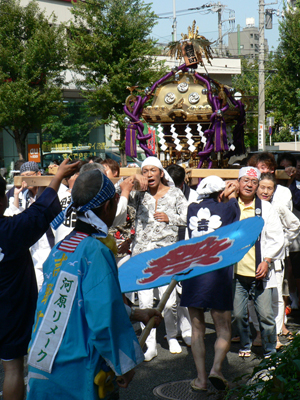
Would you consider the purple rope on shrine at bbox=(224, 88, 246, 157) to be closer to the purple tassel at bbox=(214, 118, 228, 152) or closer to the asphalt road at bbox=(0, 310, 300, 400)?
the purple tassel at bbox=(214, 118, 228, 152)

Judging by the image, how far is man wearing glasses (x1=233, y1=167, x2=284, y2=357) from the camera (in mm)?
4340

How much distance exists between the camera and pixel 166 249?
290 cm

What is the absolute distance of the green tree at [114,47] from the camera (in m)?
20.8

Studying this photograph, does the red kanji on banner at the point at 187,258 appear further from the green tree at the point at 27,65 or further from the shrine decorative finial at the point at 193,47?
the green tree at the point at 27,65

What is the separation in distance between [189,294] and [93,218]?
2.08 meters

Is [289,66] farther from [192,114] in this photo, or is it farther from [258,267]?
[258,267]

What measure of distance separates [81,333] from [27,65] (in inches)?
763

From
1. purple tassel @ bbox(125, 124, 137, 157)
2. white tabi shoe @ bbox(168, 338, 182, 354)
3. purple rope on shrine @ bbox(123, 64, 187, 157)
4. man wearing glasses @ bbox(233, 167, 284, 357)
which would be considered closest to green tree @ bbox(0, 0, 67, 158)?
purple tassel @ bbox(125, 124, 137, 157)

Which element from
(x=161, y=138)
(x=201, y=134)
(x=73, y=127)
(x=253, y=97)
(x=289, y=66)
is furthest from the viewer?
(x=73, y=127)

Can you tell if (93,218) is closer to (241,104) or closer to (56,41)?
(241,104)

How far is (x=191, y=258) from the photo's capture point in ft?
8.46

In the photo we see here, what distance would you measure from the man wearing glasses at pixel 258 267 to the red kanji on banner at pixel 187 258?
1705mm

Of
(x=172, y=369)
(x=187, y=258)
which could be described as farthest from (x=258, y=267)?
(x=187, y=258)

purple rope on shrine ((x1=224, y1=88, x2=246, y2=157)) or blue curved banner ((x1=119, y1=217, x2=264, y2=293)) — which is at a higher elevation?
purple rope on shrine ((x1=224, y1=88, x2=246, y2=157))
